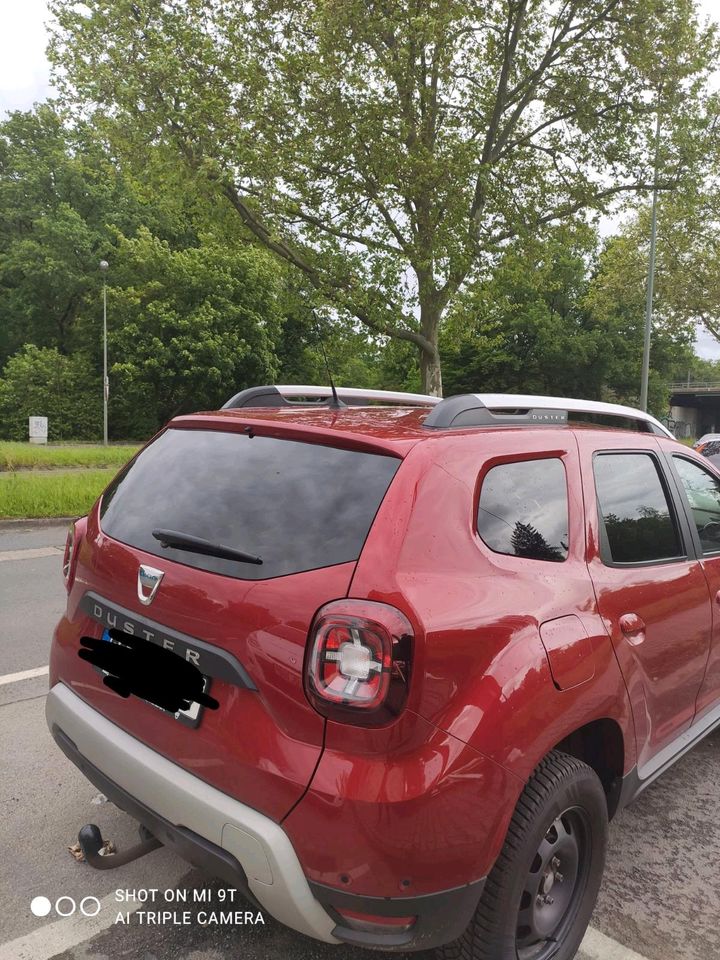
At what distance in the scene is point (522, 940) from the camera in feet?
6.35

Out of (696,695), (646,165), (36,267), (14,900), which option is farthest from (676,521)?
(36,267)

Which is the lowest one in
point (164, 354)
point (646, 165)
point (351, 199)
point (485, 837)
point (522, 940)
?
point (522, 940)

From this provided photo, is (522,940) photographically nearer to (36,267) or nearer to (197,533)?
(197,533)

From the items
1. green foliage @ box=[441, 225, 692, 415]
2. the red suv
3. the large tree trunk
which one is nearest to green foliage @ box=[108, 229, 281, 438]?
green foliage @ box=[441, 225, 692, 415]

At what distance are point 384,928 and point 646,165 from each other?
57.8 feet

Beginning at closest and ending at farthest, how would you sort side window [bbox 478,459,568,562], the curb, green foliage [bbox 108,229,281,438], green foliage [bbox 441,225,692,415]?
side window [bbox 478,459,568,562] < the curb < green foliage [bbox 108,229,281,438] < green foliage [bbox 441,225,692,415]

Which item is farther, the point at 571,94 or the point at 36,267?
the point at 36,267

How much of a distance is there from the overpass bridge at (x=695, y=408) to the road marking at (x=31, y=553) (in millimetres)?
61034

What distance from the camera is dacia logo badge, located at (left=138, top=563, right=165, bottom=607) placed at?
6.54 feet

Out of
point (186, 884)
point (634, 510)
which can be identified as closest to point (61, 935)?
point (186, 884)

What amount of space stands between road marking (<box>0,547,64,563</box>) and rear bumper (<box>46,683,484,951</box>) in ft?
21.8

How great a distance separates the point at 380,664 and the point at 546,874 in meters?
0.91

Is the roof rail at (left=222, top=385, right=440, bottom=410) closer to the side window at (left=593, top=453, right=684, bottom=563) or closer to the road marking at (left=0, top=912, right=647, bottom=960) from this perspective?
the side window at (left=593, top=453, right=684, bottom=563)

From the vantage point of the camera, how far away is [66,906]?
7.40 ft
